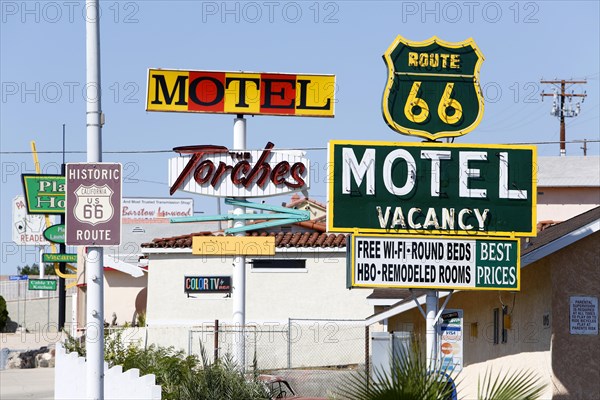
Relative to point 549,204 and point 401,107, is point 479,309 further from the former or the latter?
point 549,204

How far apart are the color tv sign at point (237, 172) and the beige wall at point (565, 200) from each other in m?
28.3

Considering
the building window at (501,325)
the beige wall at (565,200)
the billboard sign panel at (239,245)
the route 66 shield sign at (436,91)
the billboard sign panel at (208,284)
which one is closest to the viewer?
the route 66 shield sign at (436,91)

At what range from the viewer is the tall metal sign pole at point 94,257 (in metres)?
15.4

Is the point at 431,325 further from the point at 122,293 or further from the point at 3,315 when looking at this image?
the point at 3,315

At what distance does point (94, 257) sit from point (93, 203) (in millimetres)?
736

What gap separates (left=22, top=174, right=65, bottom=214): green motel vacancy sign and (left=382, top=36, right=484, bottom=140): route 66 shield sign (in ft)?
91.2

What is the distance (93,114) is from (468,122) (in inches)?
272

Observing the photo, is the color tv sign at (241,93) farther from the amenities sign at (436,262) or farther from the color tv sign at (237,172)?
the amenities sign at (436,262)

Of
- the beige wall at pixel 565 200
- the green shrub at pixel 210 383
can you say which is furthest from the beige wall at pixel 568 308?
the beige wall at pixel 565 200

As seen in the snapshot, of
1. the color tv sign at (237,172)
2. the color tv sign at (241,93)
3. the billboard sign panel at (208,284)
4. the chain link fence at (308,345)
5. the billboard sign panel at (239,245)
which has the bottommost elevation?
the chain link fence at (308,345)

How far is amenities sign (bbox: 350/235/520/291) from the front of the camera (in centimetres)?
1877

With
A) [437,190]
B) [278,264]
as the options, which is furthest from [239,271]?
[437,190]

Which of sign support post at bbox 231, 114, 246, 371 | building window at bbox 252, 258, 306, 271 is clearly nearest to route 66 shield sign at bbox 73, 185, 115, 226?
sign support post at bbox 231, 114, 246, 371

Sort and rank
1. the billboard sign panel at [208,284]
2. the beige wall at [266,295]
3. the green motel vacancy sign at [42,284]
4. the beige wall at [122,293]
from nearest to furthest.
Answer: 1. the billboard sign panel at [208,284]
2. the beige wall at [266,295]
3. the beige wall at [122,293]
4. the green motel vacancy sign at [42,284]
